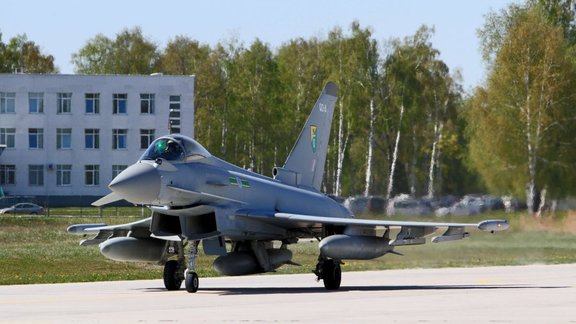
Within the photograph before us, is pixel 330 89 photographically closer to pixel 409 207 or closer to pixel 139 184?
pixel 139 184

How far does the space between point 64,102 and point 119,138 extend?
3820 millimetres

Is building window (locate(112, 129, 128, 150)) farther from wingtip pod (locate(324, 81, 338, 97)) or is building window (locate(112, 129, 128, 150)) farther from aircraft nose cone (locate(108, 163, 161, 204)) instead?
aircraft nose cone (locate(108, 163, 161, 204))

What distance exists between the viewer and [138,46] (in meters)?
98.8

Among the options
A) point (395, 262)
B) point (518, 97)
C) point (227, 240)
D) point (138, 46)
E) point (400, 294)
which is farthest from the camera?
point (138, 46)

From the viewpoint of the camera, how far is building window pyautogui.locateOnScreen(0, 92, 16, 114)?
78.2 metres

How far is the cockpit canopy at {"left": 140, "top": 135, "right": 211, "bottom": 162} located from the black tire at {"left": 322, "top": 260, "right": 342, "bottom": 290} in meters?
3.14

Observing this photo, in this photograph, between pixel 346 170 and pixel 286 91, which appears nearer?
pixel 286 91

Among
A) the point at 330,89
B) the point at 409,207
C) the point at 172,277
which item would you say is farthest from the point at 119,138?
the point at 172,277

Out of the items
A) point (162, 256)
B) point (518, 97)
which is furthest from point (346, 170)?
point (162, 256)

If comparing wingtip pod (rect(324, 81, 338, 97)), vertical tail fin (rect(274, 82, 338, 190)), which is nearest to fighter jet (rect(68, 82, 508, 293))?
vertical tail fin (rect(274, 82, 338, 190))

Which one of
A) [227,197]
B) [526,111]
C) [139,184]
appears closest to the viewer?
[139,184]

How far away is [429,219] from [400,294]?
14.5 m

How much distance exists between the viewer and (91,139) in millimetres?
79062

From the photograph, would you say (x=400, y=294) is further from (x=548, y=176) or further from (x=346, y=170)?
(x=346, y=170)
